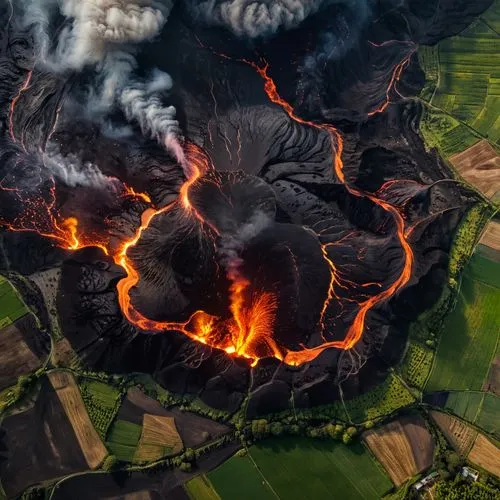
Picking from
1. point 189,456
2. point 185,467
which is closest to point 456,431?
point 189,456

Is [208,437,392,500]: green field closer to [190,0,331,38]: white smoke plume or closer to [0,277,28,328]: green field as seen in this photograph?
[0,277,28,328]: green field

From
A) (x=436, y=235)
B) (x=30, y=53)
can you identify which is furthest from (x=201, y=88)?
(x=436, y=235)

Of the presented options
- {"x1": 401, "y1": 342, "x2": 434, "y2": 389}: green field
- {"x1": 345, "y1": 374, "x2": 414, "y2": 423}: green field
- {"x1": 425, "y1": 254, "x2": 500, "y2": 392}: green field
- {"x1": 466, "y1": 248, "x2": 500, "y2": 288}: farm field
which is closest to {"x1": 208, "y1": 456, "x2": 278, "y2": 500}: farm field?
{"x1": 345, "y1": 374, "x2": 414, "y2": 423}: green field

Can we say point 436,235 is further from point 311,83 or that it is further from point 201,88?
point 201,88

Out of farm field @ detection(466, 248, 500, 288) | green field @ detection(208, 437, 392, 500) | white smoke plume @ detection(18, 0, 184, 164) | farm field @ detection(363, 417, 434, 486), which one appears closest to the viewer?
green field @ detection(208, 437, 392, 500)

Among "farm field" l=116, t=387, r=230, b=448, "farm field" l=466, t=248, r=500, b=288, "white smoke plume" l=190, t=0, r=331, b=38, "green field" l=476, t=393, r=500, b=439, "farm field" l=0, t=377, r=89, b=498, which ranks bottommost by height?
"farm field" l=0, t=377, r=89, b=498

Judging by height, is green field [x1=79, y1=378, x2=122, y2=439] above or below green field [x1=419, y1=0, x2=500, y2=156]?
below
